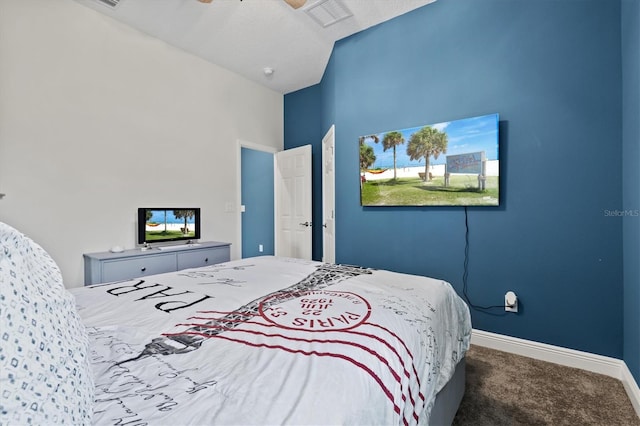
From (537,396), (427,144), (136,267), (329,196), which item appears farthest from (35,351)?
(329,196)

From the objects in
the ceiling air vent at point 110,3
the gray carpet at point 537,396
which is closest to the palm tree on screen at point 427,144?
the gray carpet at point 537,396

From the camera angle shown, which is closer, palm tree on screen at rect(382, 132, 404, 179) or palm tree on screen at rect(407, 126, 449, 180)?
palm tree on screen at rect(407, 126, 449, 180)

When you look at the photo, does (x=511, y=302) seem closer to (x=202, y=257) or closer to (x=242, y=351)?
(x=242, y=351)

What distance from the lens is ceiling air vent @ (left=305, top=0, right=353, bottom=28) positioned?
2701 millimetres

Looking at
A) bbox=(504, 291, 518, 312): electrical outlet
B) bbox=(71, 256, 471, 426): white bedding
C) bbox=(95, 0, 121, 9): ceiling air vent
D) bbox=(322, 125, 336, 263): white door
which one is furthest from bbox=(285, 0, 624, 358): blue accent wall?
bbox=(95, 0, 121, 9): ceiling air vent

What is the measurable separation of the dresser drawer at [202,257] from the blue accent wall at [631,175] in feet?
11.3

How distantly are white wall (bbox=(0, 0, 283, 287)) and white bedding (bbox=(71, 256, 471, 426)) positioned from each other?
62.1 inches

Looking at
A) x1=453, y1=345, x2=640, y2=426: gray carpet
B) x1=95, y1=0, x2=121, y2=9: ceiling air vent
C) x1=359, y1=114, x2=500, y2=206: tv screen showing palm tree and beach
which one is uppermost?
x1=95, y1=0, x2=121, y2=9: ceiling air vent

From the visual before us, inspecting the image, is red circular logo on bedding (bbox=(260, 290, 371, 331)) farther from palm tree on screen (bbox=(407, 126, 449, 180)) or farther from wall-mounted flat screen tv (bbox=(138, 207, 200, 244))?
wall-mounted flat screen tv (bbox=(138, 207, 200, 244))

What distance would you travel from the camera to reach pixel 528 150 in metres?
2.29

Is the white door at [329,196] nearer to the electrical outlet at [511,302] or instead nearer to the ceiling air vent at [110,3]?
the electrical outlet at [511,302]

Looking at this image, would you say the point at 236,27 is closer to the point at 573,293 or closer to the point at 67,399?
the point at 67,399

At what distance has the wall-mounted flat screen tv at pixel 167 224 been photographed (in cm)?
300

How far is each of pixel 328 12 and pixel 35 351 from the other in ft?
10.6
